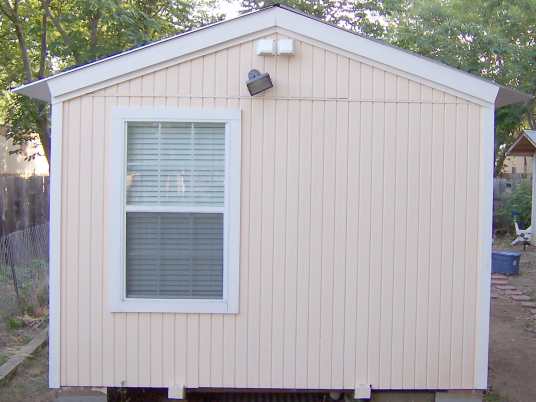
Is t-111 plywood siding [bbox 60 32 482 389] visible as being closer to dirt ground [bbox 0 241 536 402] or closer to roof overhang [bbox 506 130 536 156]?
dirt ground [bbox 0 241 536 402]

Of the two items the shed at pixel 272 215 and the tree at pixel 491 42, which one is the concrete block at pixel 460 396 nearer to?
the shed at pixel 272 215

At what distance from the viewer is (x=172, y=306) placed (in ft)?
16.0

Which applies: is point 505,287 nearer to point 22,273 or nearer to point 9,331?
point 22,273

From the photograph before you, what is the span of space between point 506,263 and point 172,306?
27.6ft

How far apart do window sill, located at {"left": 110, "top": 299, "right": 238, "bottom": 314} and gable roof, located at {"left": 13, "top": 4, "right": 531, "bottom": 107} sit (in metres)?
1.56

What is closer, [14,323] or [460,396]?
[460,396]

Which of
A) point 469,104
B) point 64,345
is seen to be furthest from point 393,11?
point 64,345

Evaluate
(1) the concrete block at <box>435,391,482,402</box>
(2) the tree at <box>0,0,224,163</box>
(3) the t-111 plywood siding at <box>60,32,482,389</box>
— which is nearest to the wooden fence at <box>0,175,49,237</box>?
(2) the tree at <box>0,0,224,163</box>

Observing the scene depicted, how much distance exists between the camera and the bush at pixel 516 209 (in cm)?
1747

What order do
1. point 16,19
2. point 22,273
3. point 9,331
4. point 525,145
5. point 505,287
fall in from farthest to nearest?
point 525,145, point 16,19, point 505,287, point 22,273, point 9,331

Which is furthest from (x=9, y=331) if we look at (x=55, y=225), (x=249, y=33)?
(x=249, y=33)

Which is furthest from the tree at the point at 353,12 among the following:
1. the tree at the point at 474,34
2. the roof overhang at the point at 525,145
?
the roof overhang at the point at 525,145

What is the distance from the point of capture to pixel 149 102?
4855mm

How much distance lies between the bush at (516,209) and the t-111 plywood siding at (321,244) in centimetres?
1300
